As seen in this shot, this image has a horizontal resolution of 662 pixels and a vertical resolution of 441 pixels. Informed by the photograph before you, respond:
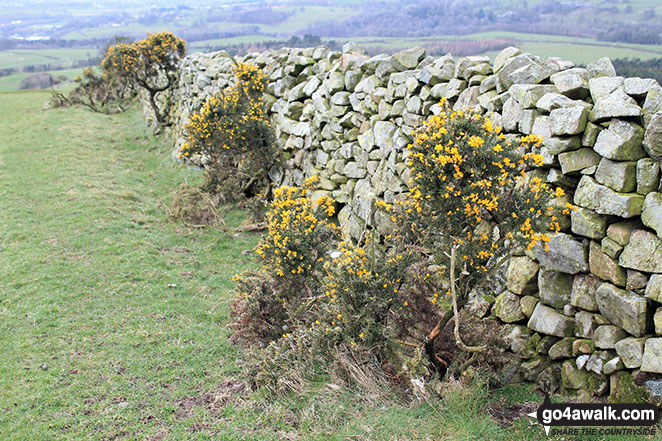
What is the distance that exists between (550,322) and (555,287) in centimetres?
42

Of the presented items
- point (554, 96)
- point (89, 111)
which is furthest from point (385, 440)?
point (89, 111)

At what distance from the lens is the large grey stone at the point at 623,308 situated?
4801 millimetres

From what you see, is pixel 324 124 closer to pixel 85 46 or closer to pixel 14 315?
pixel 14 315

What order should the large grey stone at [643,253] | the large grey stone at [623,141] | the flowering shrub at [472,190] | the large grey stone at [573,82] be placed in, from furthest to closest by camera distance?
the large grey stone at [573,82]
the large grey stone at [623,141]
the large grey stone at [643,253]
the flowering shrub at [472,190]

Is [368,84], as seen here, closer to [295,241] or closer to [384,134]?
[384,134]

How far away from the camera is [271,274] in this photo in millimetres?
6984

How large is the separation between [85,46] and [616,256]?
140 m

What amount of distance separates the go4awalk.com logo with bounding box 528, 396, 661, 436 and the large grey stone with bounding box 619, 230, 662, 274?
134 cm

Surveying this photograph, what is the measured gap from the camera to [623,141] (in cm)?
502

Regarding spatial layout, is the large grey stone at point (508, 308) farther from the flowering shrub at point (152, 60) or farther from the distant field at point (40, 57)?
the distant field at point (40, 57)

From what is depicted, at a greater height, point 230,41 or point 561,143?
point 230,41

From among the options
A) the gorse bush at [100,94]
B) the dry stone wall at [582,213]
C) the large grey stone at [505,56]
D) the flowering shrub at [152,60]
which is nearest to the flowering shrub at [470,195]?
the dry stone wall at [582,213]

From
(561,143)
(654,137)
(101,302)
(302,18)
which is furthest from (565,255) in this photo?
(302,18)

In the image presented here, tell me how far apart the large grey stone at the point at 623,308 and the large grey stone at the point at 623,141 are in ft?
4.57
